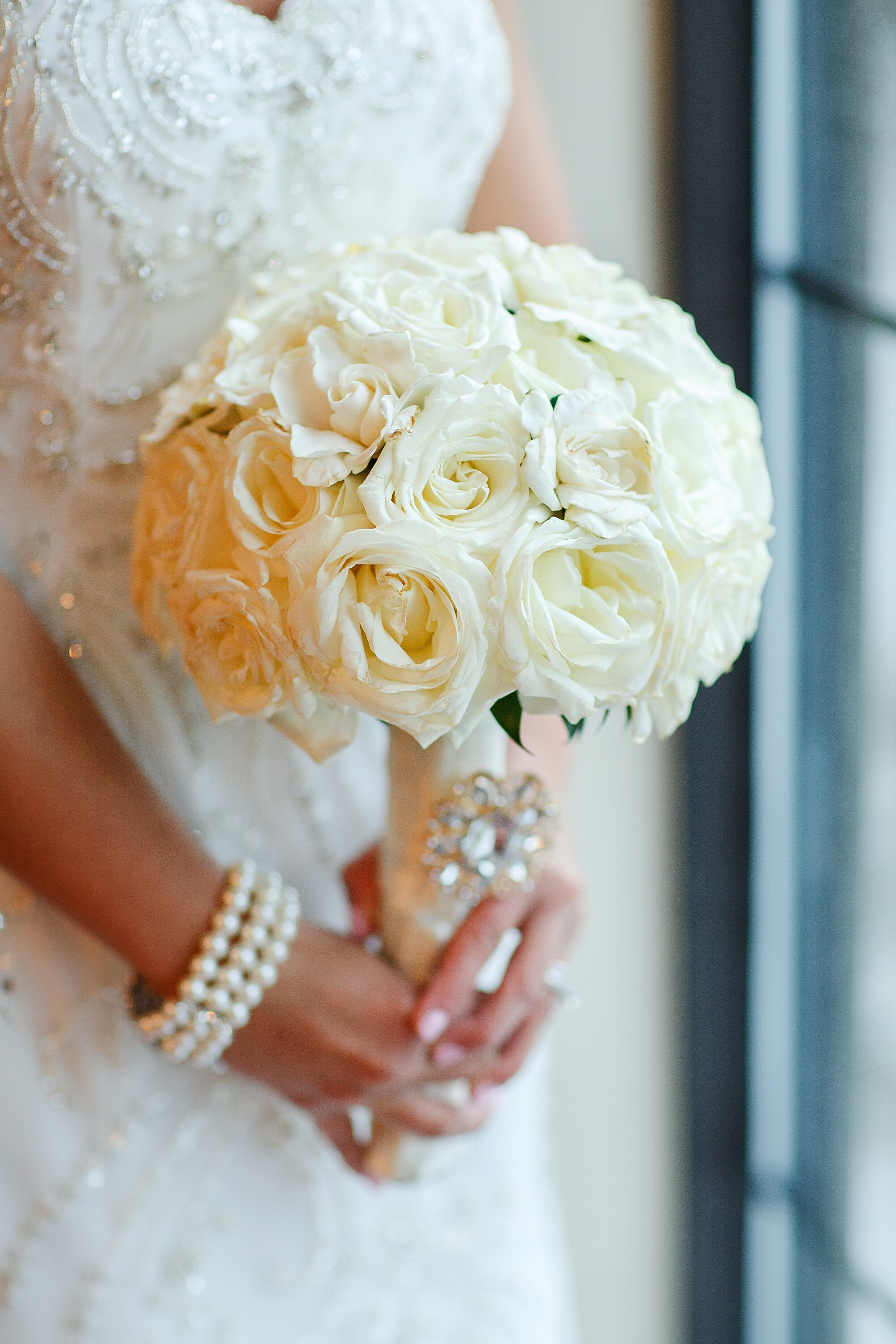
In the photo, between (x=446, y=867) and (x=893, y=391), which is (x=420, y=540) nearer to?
(x=446, y=867)

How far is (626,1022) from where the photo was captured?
141cm

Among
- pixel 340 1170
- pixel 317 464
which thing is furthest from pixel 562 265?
pixel 340 1170

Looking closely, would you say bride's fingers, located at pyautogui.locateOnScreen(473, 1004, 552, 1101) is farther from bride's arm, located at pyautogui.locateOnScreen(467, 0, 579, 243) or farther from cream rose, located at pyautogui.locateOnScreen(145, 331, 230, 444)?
bride's arm, located at pyautogui.locateOnScreen(467, 0, 579, 243)

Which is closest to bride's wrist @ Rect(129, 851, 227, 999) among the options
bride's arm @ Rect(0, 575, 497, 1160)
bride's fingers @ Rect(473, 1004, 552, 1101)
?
bride's arm @ Rect(0, 575, 497, 1160)

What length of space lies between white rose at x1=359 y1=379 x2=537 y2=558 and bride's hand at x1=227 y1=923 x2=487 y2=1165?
0.37 meters

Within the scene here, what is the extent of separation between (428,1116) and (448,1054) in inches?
2.3

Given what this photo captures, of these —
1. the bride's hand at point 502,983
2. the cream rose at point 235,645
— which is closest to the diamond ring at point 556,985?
the bride's hand at point 502,983

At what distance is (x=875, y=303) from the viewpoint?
1.03 metres

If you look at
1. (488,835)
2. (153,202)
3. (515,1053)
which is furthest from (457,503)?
(515,1053)

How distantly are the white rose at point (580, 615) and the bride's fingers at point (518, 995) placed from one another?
31 cm

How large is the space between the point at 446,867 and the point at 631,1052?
0.89 metres

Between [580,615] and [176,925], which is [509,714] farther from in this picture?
[176,925]

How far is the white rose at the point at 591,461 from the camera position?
48 centimetres

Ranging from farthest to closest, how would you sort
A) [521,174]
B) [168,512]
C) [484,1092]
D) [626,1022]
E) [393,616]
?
[626,1022] < [521,174] < [484,1092] < [168,512] < [393,616]
